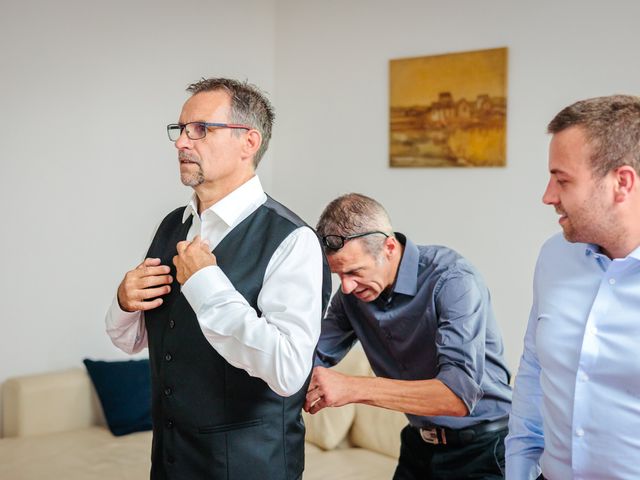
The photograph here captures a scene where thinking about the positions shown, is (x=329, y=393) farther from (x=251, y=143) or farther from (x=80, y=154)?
(x=80, y=154)

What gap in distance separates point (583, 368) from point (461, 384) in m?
0.53

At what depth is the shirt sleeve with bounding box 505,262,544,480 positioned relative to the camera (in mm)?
1820

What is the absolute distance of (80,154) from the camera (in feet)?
14.4

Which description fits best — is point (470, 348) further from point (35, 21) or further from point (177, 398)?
point (35, 21)

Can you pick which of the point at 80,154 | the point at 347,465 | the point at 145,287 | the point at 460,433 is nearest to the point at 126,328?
the point at 145,287

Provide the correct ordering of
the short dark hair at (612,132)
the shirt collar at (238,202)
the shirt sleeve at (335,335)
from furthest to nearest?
the shirt sleeve at (335,335) → the shirt collar at (238,202) → the short dark hair at (612,132)

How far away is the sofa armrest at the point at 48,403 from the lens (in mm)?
4160

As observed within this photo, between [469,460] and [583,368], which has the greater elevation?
[583,368]

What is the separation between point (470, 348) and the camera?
2.16 m

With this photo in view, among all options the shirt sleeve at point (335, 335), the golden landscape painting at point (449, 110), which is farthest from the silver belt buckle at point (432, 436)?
the golden landscape painting at point (449, 110)

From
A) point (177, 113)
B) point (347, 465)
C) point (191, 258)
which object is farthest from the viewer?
point (177, 113)

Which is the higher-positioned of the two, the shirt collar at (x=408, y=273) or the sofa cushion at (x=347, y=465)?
the shirt collar at (x=408, y=273)

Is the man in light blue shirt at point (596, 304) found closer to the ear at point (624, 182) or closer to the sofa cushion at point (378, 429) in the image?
the ear at point (624, 182)

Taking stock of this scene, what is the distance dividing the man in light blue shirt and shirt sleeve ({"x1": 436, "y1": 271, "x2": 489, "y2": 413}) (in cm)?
41
